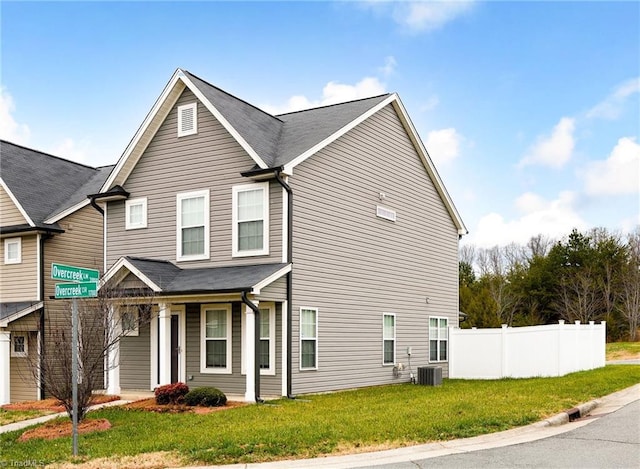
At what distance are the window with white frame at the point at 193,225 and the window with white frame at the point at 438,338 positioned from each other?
9609 millimetres

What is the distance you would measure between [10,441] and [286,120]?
535 inches

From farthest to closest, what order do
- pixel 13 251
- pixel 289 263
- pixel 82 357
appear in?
pixel 13 251, pixel 289 263, pixel 82 357

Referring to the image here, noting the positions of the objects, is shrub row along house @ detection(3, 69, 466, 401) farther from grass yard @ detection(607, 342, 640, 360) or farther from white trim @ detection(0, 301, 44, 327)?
grass yard @ detection(607, 342, 640, 360)

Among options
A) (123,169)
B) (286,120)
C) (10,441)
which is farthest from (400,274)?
(10,441)

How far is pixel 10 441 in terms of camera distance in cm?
1327

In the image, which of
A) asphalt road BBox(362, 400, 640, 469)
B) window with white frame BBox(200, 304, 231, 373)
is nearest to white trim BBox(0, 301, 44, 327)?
window with white frame BBox(200, 304, 231, 373)

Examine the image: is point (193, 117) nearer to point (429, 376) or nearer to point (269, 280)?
point (269, 280)

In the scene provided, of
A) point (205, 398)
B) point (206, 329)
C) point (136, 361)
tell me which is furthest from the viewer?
point (136, 361)

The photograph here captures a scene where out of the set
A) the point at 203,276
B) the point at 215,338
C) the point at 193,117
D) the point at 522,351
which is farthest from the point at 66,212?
the point at 522,351

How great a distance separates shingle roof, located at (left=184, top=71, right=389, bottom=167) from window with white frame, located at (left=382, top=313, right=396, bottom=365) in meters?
6.27

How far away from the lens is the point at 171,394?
17500 mm

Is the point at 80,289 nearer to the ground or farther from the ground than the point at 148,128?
nearer to the ground

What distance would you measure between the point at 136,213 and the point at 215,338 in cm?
487

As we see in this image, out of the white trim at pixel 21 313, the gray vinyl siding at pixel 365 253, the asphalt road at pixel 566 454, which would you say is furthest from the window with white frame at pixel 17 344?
the asphalt road at pixel 566 454
